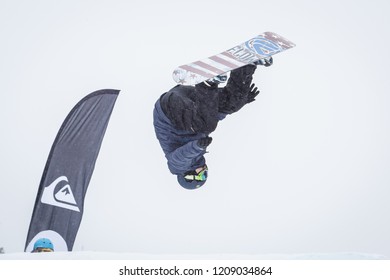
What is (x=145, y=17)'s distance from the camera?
12188mm

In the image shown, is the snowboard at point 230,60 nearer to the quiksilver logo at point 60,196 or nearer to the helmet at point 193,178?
Result: the helmet at point 193,178

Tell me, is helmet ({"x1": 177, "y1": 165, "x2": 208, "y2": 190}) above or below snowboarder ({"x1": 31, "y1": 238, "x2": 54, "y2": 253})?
above

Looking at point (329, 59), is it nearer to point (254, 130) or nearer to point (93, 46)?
point (254, 130)

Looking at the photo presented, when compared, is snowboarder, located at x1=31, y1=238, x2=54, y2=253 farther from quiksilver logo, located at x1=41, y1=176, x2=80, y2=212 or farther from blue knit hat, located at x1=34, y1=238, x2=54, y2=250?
quiksilver logo, located at x1=41, y1=176, x2=80, y2=212

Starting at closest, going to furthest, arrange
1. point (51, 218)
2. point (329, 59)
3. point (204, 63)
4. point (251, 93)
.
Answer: point (204, 63)
point (251, 93)
point (51, 218)
point (329, 59)

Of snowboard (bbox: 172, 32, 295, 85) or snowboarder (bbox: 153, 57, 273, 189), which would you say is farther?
snowboarder (bbox: 153, 57, 273, 189)

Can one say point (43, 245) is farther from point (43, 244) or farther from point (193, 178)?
point (193, 178)

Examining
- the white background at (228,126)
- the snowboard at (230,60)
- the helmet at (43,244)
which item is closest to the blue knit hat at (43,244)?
the helmet at (43,244)

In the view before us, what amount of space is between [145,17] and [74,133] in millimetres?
Answer: 4573

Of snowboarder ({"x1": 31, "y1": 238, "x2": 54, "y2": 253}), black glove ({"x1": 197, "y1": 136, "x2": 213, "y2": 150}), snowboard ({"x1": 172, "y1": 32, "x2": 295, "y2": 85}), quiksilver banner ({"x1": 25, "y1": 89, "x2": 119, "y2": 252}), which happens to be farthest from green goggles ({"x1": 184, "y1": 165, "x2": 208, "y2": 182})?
snowboarder ({"x1": 31, "y1": 238, "x2": 54, "y2": 253})

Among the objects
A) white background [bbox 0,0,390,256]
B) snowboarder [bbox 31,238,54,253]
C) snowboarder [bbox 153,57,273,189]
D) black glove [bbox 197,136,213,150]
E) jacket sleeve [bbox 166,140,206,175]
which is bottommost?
snowboarder [bbox 31,238,54,253]

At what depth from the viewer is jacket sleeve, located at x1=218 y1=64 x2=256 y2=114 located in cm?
548

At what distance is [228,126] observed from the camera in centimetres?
1050

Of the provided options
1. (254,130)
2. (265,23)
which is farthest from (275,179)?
(265,23)
